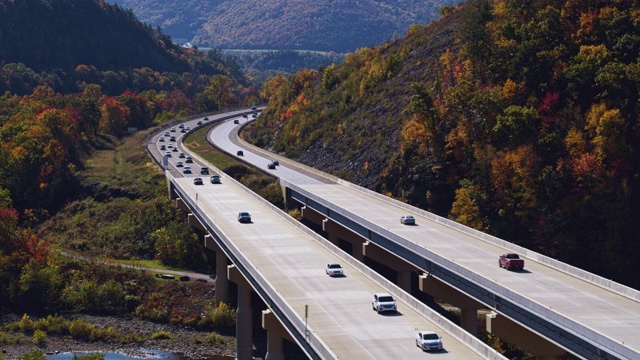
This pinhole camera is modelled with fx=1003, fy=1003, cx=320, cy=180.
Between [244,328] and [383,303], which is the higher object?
[383,303]

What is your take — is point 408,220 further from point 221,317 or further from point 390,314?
point 390,314

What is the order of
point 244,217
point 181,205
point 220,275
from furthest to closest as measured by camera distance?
point 181,205 < point 220,275 < point 244,217

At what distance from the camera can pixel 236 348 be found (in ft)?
272

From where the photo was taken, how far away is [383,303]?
56625 mm

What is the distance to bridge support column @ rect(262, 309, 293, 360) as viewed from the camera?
6431cm

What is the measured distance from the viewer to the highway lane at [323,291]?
50.0 m

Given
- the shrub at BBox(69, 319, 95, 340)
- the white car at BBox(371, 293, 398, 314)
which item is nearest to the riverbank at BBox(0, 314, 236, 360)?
the shrub at BBox(69, 319, 95, 340)

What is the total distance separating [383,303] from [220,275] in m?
39.5

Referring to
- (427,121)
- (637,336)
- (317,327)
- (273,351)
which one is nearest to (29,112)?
(427,121)

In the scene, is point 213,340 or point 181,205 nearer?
point 213,340

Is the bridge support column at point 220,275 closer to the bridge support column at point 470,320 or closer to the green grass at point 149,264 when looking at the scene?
the green grass at point 149,264

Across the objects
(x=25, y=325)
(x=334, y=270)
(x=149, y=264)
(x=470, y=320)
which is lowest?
(x=25, y=325)

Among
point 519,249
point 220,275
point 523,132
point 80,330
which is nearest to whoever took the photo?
point 519,249

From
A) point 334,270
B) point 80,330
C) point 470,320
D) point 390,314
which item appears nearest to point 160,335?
point 80,330
